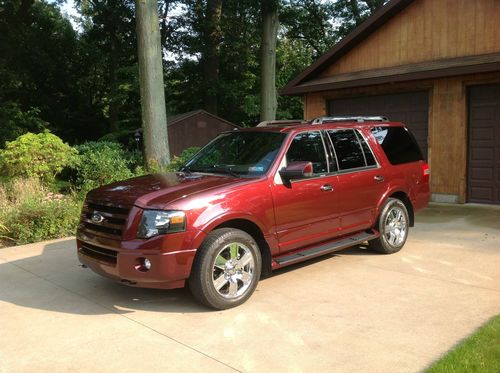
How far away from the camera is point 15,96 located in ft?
95.5

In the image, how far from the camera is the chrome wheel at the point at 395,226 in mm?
7012

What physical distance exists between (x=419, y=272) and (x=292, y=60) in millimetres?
28831

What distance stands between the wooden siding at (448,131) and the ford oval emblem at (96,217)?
9099 mm

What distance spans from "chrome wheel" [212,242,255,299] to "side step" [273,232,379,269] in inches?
16.6

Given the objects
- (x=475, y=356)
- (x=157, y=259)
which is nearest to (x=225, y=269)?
(x=157, y=259)

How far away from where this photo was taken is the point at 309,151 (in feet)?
19.9

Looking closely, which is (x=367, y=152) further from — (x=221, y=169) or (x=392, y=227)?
(x=221, y=169)

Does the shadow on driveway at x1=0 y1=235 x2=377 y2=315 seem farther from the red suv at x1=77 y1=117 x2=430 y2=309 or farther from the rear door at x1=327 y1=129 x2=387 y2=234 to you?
the rear door at x1=327 y1=129 x2=387 y2=234

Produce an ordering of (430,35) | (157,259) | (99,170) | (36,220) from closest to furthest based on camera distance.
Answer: (157,259) → (36,220) → (99,170) → (430,35)

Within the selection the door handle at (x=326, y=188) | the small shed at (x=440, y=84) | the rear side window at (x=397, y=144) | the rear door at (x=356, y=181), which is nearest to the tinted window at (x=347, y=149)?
the rear door at (x=356, y=181)

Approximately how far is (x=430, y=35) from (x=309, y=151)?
27.0 ft

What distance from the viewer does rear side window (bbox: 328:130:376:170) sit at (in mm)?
6387

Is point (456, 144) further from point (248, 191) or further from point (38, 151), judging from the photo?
point (38, 151)

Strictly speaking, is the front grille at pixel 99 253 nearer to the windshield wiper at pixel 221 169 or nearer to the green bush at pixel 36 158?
the windshield wiper at pixel 221 169
